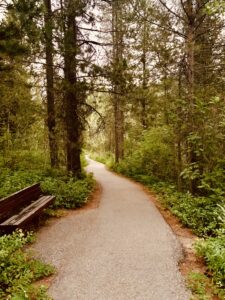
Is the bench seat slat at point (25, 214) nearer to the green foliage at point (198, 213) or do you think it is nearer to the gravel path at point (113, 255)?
the gravel path at point (113, 255)

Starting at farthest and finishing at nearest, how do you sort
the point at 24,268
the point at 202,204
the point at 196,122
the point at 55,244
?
the point at 196,122, the point at 202,204, the point at 55,244, the point at 24,268

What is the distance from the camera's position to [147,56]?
62.5 ft

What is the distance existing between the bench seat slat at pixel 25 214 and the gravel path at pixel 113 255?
58 centimetres

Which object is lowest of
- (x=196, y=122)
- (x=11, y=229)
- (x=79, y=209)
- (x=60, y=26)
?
(x=79, y=209)

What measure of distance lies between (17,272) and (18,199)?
2.95 metres

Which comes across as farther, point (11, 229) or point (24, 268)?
point (11, 229)

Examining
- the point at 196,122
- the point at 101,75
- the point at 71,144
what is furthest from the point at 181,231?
the point at 101,75

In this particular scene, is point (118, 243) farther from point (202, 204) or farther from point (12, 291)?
point (202, 204)

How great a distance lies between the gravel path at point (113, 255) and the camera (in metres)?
4.49


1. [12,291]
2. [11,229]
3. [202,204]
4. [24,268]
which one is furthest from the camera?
[202,204]

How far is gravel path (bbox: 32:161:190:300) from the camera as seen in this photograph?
4492 mm

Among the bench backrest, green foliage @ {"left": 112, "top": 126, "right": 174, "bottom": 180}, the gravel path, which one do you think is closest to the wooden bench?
the bench backrest

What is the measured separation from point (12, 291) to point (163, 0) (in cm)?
1032

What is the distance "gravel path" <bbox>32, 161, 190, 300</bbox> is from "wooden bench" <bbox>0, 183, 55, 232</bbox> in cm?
60
